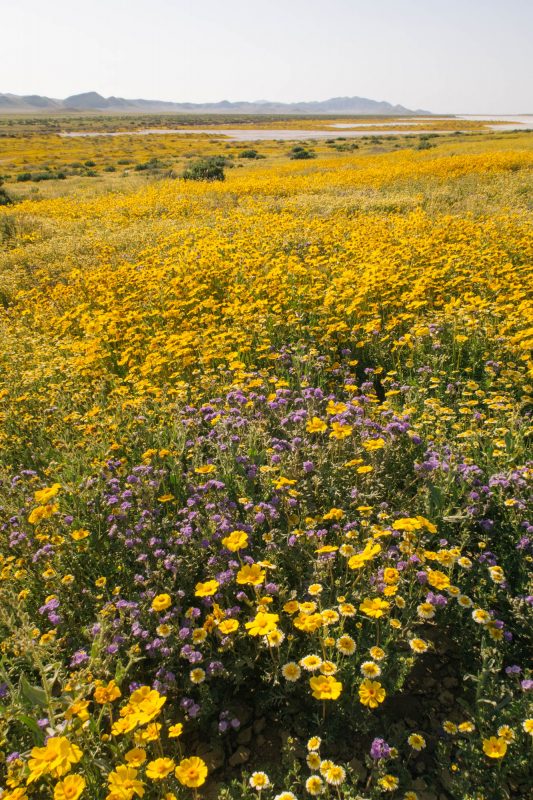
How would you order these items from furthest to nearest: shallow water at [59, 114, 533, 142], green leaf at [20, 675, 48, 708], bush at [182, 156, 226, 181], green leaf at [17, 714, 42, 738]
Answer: shallow water at [59, 114, 533, 142] < bush at [182, 156, 226, 181] < green leaf at [20, 675, 48, 708] < green leaf at [17, 714, 42, 738]

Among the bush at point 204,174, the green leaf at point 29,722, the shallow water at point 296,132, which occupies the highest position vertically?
the shallow water at point 296,132

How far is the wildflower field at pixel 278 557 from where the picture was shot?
2.14m

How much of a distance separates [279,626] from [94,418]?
9.10 ft

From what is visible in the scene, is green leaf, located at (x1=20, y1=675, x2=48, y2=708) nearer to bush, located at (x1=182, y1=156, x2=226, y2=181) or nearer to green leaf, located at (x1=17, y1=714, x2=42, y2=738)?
green leaf, located at (x1=17, y1=714, x2=42, y2=738)

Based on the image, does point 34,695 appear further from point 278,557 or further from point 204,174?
point 204,174

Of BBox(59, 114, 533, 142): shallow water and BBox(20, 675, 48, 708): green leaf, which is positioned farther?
BBox(59, 114, 533, 142): shallow water

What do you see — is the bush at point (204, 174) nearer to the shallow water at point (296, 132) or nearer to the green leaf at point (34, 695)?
the green leaf at point (34, 695)

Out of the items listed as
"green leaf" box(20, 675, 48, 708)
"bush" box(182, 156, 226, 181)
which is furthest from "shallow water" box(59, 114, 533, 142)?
"green leaf" box(20, 675, 48, 708)

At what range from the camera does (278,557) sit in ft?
9.53

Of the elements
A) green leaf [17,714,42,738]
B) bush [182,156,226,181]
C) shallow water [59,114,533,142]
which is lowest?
green leaf [17,714,42,738]

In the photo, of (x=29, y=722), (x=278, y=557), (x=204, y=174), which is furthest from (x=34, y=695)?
(x=204, y=174)

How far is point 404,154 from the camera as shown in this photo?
30.3 metres

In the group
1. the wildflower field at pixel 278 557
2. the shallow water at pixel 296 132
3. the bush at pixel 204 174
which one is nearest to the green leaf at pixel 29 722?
the wildflower field at pixel 278 557

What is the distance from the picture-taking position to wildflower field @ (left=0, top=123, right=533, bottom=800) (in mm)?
2137
